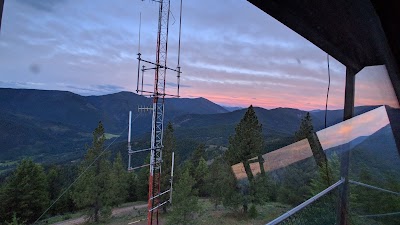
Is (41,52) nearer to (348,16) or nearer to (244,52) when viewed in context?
(244,52)

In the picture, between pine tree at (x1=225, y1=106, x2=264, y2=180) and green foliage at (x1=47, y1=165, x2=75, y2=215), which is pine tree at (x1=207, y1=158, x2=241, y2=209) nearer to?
pine tree at (x1=225, y1=106, x2=264, y2=180)

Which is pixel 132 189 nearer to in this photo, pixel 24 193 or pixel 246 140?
pixel 24 193

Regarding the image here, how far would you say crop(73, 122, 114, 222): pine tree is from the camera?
11.4 metres

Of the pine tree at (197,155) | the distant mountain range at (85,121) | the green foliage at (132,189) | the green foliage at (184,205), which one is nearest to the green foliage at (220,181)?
the green foliage at (184,205)

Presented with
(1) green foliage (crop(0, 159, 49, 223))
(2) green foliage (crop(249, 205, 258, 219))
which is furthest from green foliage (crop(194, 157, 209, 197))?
(1) green foliage (crop(0, 159, 49, 223))

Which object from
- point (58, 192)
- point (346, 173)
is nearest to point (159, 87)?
point (346, 173)

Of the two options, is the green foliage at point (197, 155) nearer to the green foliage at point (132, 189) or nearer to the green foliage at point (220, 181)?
the green foliage at point (220, 181)

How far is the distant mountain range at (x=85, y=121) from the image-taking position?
12.6 m

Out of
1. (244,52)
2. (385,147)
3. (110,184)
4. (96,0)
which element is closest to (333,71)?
(385,147)

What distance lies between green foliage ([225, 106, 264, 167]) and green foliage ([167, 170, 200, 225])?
184cm

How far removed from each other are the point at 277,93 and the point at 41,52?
351 inches

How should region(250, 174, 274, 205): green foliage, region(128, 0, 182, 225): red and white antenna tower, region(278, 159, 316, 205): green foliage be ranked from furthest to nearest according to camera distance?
region(250, 174, 274, 205): green foliage
region(278, 159, 316, 205): green foliage
region(128, 0, 182, 225): red and white antenna tower

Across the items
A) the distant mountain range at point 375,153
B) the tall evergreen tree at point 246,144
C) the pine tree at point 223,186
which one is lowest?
the pine tree at point 223,186

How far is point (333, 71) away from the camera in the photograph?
5.84ft
